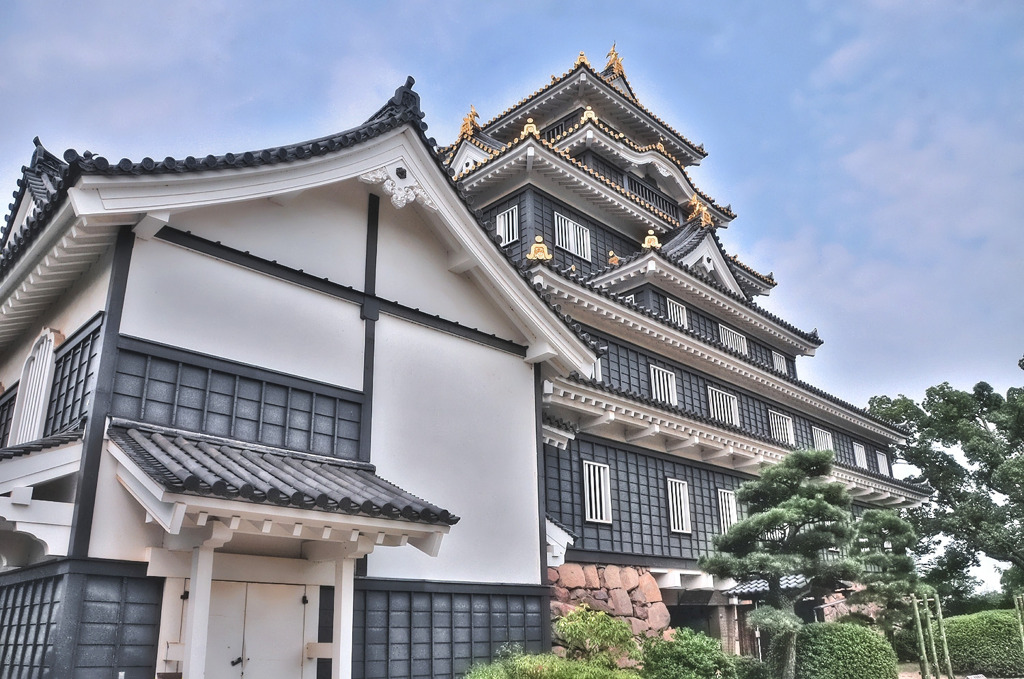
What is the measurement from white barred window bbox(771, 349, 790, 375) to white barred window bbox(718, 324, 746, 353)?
2607 millimetres

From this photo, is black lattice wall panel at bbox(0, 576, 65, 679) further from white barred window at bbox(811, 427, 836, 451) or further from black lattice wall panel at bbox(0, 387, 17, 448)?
white barred window at bbox(811, 427, 836, 451)

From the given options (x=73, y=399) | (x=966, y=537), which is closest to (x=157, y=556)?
(x=73, y=399)

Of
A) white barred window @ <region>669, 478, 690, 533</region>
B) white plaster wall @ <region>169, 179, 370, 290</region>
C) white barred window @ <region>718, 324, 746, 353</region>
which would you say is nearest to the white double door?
white plaster wall @ <region>169, 179, 370, 290</region>

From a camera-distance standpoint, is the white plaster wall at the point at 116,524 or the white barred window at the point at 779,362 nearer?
the white plaster wall at the point at 116,524

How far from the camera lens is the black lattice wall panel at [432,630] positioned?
10539mm

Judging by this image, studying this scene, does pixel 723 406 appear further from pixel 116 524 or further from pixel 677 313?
pixel 116 524

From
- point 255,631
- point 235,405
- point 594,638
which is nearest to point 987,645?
point 594,638

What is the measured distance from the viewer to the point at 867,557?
17812mm

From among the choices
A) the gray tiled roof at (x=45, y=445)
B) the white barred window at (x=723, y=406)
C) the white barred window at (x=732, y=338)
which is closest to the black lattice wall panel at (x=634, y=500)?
the white barred window at (x=723, y=406)

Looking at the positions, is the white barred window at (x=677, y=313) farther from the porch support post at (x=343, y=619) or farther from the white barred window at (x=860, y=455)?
the porch support post at (x=343, y=619)

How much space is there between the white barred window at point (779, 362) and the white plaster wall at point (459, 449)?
2064 centimetres

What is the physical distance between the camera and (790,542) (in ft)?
57.6

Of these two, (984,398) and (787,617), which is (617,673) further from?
(984,398)

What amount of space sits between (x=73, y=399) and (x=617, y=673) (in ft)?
27.5
